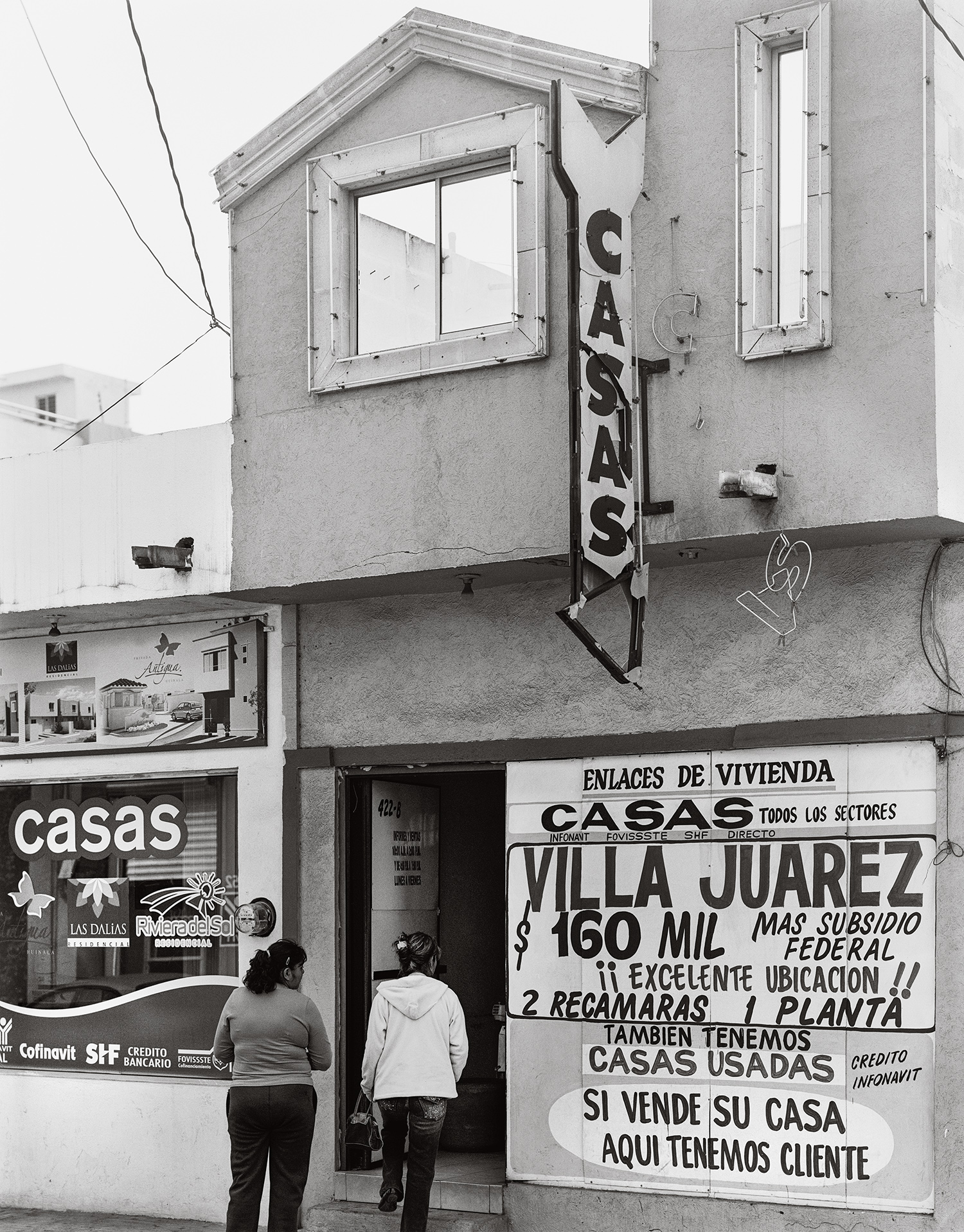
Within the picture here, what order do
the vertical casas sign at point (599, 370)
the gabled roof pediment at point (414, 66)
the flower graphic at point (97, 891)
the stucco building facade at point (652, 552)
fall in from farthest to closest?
the flower graphic at point (97, 891) < the gabled roof pediment at point (414, 66) < the stucco building facade at point (652, 552) < the vertical casas sign at point (599, 370)

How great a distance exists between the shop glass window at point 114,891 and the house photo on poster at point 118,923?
0.03ft

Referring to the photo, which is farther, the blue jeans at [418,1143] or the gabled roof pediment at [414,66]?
the gabled roof pediment at [414,66]

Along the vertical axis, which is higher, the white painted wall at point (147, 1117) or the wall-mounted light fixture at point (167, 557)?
the wall-mounted light fixture at point (167, 557)

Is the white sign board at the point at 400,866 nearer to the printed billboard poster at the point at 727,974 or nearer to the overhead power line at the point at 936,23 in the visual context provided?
the printed billboard poster at the point at 727,974

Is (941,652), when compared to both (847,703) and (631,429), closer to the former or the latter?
(847,703)

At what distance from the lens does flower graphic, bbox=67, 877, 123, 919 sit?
12266 millimetres

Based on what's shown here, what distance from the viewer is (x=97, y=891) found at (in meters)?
12.4

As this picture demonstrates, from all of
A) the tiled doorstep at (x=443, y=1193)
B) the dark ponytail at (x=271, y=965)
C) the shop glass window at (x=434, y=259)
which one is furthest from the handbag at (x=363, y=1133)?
the shop glass window at (x=434, y=259)

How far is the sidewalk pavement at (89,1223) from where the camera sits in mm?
11219

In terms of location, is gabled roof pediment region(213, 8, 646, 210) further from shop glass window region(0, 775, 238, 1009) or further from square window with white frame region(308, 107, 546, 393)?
shop glass window region(0, 775, 238, 1009)

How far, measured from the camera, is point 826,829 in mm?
9406

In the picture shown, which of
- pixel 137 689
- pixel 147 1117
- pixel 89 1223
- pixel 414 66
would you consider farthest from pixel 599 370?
pixel 89 1223

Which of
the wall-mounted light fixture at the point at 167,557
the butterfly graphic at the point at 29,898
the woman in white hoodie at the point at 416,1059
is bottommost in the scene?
the woman in white hoodie at the point at 416,1059

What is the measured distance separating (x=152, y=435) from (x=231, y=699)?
1.92 metres
